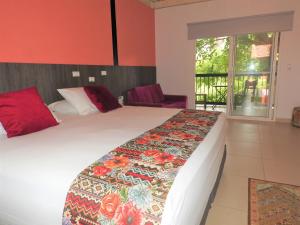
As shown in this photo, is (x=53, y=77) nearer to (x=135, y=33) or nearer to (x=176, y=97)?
(x=135, y=33)

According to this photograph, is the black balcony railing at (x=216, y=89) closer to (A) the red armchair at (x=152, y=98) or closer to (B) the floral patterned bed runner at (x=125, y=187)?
(A) the red armchair at (x=152, y=98)

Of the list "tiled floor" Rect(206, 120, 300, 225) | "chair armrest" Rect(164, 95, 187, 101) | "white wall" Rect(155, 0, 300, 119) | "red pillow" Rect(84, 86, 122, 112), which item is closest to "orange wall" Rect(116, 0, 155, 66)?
"white wall" Rect(155, 0, 300, 119)

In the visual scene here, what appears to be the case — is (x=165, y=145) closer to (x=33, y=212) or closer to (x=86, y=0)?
(x=33, y=212)

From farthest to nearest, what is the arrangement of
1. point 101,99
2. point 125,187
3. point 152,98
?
point 152,98
point 101,99
point 125,187

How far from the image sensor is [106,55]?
3.61 m

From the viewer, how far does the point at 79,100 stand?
2.61 metres

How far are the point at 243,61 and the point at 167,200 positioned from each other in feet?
15.3

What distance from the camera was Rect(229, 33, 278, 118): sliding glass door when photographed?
4539 mm

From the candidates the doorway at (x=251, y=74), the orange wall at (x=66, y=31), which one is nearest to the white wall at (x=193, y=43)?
the doorway at (x=251, y=74)

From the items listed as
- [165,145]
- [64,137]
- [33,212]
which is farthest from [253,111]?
[33,212]

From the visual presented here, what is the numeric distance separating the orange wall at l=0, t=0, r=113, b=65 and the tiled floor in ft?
8.15

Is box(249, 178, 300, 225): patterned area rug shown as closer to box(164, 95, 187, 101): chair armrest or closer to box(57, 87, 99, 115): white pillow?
box(57, 87, 99, 115): white pillow

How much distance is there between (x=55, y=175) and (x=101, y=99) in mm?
1767

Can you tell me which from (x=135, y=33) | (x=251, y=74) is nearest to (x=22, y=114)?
(x=135, y=33)
